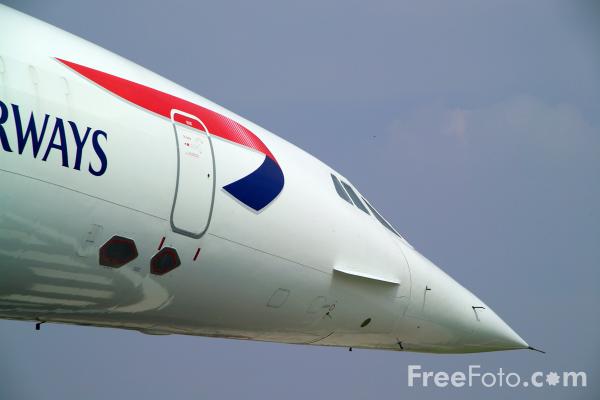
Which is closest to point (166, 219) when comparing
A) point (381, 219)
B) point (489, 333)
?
point (381, 219)

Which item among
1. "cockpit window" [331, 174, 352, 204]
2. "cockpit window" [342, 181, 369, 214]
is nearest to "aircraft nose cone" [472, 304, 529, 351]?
"cockpit window" [342, 181, 369, 214]

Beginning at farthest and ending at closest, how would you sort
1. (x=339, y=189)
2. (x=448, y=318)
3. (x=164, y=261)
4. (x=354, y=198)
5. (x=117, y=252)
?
(x=448, y=318)
(x=354, y=198)
(x=339, y=189)
(x=164, y=261)
(x=117, y=252)

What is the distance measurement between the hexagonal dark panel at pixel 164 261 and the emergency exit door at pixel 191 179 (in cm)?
16

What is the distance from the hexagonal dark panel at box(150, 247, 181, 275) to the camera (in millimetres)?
5465

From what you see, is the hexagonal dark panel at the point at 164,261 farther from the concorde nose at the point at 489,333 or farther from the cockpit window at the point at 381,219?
the concorde nose at the point at 489,333

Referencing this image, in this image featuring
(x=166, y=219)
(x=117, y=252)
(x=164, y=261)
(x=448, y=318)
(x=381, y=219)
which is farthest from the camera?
(x=448, y=318)

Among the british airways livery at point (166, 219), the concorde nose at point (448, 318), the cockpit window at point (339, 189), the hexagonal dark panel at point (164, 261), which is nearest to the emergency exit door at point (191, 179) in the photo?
the british airways livery at point (166, 219)

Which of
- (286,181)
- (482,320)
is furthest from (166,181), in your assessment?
(482,320)

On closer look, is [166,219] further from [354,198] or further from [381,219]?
[381,219]

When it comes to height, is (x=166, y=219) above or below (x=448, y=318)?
below

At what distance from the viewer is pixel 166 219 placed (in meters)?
5.38

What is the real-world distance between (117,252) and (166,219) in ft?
1.36

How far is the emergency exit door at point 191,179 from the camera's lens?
550 centimetres

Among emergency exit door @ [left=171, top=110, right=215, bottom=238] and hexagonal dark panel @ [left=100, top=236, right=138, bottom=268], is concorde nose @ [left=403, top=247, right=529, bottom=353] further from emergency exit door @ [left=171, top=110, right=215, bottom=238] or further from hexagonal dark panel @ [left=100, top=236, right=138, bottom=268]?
hexagonal dark panel @ [left=100, top=236, right=138, bottom=268]
